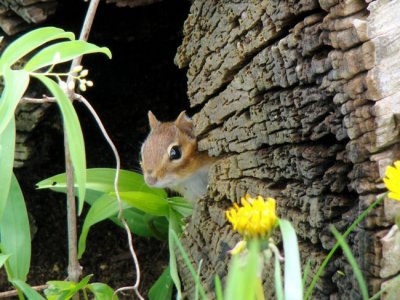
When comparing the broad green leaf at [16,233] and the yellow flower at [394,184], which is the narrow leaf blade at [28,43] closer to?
the broad green leaf at [16,233]

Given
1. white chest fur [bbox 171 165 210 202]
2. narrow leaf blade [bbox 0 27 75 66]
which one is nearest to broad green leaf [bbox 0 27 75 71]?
narrow leaf blade [bbox 0 27 75 66]

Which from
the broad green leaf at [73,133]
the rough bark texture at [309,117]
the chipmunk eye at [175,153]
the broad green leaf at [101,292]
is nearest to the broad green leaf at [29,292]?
the broad green leaf at [101,292]

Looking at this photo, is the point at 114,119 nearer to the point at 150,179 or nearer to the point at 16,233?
the point at 150,179

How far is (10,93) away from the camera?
198 cm

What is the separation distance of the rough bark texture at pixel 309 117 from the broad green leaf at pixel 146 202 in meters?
0.38

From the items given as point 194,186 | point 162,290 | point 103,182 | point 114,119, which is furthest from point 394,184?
point 114,119

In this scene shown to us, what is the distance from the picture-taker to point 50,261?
3.68 meters

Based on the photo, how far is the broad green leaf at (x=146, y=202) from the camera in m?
2.79

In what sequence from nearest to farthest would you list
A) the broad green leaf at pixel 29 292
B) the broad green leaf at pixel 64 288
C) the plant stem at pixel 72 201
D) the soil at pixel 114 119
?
the broad green leaf at pixel 29 292 < the broad green leaf at pixel 64 288 < the plant stem at pixel 72 201 < the soil at pixel 114 119

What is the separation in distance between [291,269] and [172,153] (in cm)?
226

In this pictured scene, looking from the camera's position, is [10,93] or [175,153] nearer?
[10,93]

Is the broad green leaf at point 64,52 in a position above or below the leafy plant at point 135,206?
above

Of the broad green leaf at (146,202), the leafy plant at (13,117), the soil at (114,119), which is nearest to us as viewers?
the leafy plant at (13,117)

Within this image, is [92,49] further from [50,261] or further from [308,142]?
[50,261]
